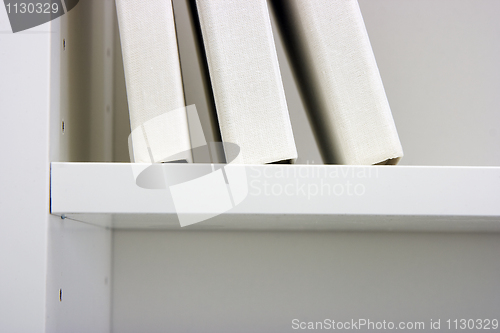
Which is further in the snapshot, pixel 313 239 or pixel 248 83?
pixel 313 239

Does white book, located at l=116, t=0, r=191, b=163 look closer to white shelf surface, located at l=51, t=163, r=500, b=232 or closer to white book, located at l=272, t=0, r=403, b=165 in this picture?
white shelf surface, located at l=51, t=163, r=500, b=232

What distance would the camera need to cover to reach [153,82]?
13.8 inches

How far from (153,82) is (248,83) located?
9 cm

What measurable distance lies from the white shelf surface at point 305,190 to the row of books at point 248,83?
2 centimetres

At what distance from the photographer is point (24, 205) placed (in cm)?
30

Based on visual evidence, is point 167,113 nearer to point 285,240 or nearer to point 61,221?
point 61,221

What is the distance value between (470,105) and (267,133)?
492 millimetres

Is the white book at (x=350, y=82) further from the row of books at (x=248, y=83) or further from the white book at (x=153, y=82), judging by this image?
the white book at (x=153, y=82)

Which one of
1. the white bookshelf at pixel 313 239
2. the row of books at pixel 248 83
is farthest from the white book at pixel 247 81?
the white bookshelf at pixel 313 239

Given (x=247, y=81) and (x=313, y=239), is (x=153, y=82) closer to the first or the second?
(x=247, y=81)

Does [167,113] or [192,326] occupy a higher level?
[167,113]

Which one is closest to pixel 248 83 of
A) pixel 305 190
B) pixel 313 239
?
pixel 305 190

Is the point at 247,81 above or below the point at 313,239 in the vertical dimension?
above

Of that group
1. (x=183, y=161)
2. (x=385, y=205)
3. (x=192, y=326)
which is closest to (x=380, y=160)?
(x=385, y=205)
